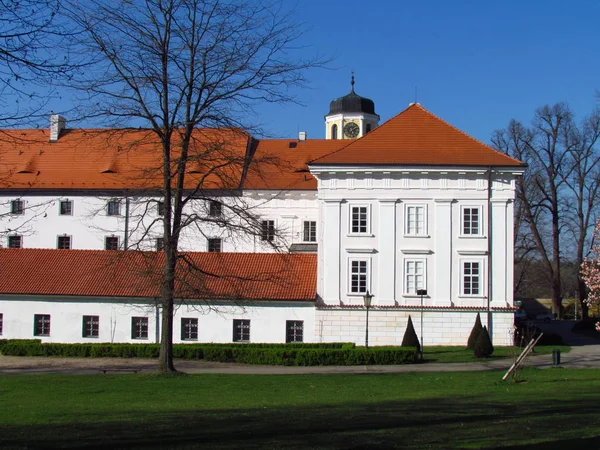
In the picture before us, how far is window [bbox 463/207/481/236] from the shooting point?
3728 cm

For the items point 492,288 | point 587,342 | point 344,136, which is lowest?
point 587,342

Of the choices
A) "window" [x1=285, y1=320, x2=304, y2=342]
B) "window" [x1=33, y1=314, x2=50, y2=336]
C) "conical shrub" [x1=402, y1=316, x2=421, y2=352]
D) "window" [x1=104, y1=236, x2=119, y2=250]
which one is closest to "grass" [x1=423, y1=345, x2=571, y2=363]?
"conical shrub" [x1=402, y1=316, x2=421, y2=352]

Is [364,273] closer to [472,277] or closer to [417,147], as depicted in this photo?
[472,277]

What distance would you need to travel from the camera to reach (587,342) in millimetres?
40562

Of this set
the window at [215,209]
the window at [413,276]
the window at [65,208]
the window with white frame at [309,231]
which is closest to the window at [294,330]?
the window at [413,276]

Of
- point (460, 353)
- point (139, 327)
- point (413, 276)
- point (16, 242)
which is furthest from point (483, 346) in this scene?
point (16, 242)

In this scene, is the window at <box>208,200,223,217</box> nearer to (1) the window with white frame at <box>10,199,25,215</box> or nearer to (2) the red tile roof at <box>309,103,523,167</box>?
(1) the window with white frame at <box>10,199,25,215</box>

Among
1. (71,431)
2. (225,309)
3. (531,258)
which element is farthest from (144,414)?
(531,258)

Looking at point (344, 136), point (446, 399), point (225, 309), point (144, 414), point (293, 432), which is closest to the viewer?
point (293, 432)

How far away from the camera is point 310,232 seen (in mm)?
47219

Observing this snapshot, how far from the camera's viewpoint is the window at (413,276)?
37.0 m

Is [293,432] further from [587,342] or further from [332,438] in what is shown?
Answer: [587,342]

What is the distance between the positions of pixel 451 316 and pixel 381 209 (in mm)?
6247

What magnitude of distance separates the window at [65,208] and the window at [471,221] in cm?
2566
